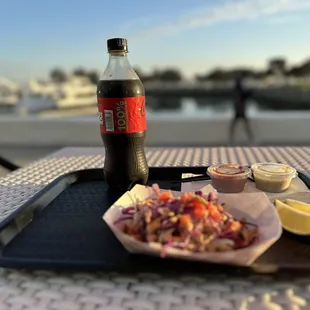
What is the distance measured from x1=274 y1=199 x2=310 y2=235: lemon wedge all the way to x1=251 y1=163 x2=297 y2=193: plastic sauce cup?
0.79ft

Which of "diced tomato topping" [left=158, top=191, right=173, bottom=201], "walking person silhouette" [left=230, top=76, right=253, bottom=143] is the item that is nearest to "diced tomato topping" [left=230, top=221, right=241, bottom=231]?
"diced tomato topping" [left=158, top=191, right=173, bottom=201]

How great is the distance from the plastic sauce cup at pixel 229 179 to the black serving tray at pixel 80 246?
256 millimetres

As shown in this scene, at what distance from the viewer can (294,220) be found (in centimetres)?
64

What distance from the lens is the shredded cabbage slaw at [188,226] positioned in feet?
1.80

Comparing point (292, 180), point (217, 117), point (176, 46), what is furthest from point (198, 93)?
point (292, 180)

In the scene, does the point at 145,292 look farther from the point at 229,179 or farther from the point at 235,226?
the point at 229,179

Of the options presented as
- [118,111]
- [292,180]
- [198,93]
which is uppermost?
[118,111]

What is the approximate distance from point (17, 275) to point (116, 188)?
420 millimetres

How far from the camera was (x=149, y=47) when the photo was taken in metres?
17.2

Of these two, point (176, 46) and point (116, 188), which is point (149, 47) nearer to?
point (176, 46)

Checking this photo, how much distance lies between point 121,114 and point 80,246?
14.2 inches

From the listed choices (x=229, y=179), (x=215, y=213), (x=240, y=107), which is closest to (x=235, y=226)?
(x=215, y=213)

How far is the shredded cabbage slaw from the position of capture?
55 cm

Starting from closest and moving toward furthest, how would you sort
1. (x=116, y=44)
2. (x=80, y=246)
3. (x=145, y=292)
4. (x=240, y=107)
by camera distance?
(x=145, y=292), (x=80, y=246), (x=116, y=44), (x=240, y=107)
